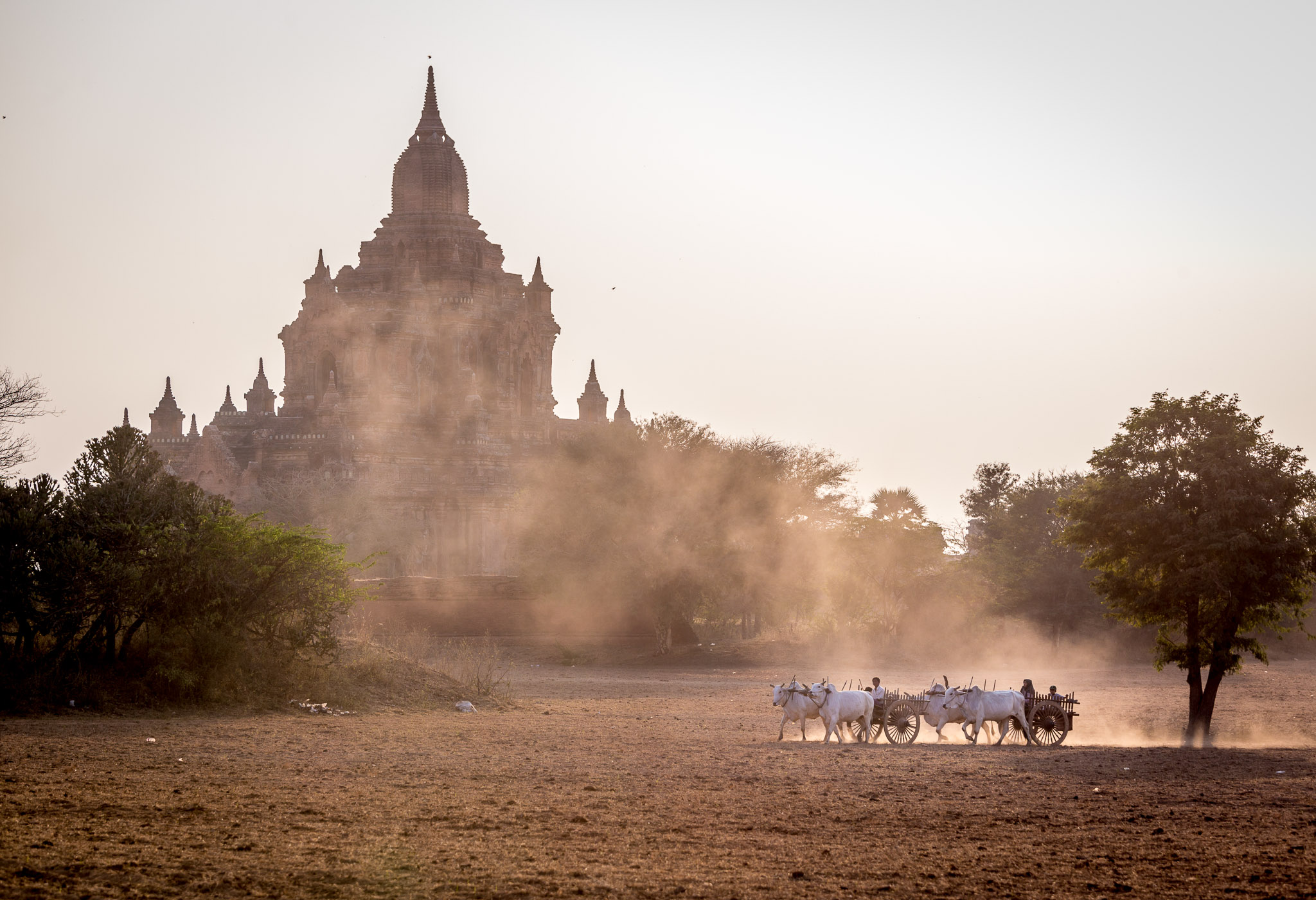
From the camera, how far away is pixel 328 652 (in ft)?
76.9

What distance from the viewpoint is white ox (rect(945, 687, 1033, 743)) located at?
67.1 feet

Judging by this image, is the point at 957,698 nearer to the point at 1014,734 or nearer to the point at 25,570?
the point at 1014,734

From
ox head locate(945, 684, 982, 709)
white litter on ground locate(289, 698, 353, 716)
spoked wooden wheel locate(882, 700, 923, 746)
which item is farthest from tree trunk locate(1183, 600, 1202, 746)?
white litter on ground locate(289, 698, 353, 716)

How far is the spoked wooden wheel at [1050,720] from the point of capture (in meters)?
20.6

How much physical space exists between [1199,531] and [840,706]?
6.86 m

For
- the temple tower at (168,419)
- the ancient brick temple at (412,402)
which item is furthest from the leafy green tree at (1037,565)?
the temple tower at (168,419)

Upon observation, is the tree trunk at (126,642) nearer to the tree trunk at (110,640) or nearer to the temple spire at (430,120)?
the tree trunk at (110,640)

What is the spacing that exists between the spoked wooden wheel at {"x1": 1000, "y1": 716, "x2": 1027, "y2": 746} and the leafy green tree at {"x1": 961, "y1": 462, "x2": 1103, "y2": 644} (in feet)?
75.0

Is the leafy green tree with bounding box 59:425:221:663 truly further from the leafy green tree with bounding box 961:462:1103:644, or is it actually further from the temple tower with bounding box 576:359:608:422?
the temple tower with bounding box 576:359:608:422

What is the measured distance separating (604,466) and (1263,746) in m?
26.4

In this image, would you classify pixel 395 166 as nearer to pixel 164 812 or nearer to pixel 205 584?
pixel 205 584

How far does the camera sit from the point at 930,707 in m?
20.6

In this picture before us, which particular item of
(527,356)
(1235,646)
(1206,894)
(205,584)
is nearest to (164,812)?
(1206,894)

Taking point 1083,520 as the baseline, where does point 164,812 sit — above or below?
below
